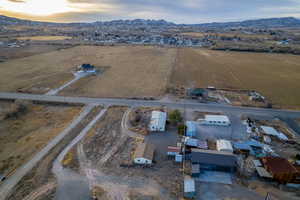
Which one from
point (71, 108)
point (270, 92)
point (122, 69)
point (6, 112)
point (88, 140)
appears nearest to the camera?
point (88, 140)

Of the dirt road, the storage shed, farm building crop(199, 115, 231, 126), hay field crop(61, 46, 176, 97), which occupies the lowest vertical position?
the dirt road

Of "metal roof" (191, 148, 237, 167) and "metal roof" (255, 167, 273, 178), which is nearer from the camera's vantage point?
"metal roof" (255, 167, 273, 178)

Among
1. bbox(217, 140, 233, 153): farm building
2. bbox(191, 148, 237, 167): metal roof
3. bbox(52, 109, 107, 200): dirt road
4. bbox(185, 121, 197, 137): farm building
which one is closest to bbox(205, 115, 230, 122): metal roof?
bbox(185, 121, 197, 137): farm building

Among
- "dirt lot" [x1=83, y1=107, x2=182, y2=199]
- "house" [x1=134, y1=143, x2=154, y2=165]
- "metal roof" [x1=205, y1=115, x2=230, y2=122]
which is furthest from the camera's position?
"metal roof" [x1=205, y1=115, x2=230, y2=122]

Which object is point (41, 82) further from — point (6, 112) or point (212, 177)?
point (212, 177)

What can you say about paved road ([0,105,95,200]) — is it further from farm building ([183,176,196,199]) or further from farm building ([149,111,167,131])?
farm building ([183,176,196,199])

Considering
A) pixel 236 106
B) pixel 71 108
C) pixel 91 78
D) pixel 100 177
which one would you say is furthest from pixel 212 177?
pixel 91 78

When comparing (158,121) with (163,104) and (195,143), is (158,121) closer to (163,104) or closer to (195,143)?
(195,143)
